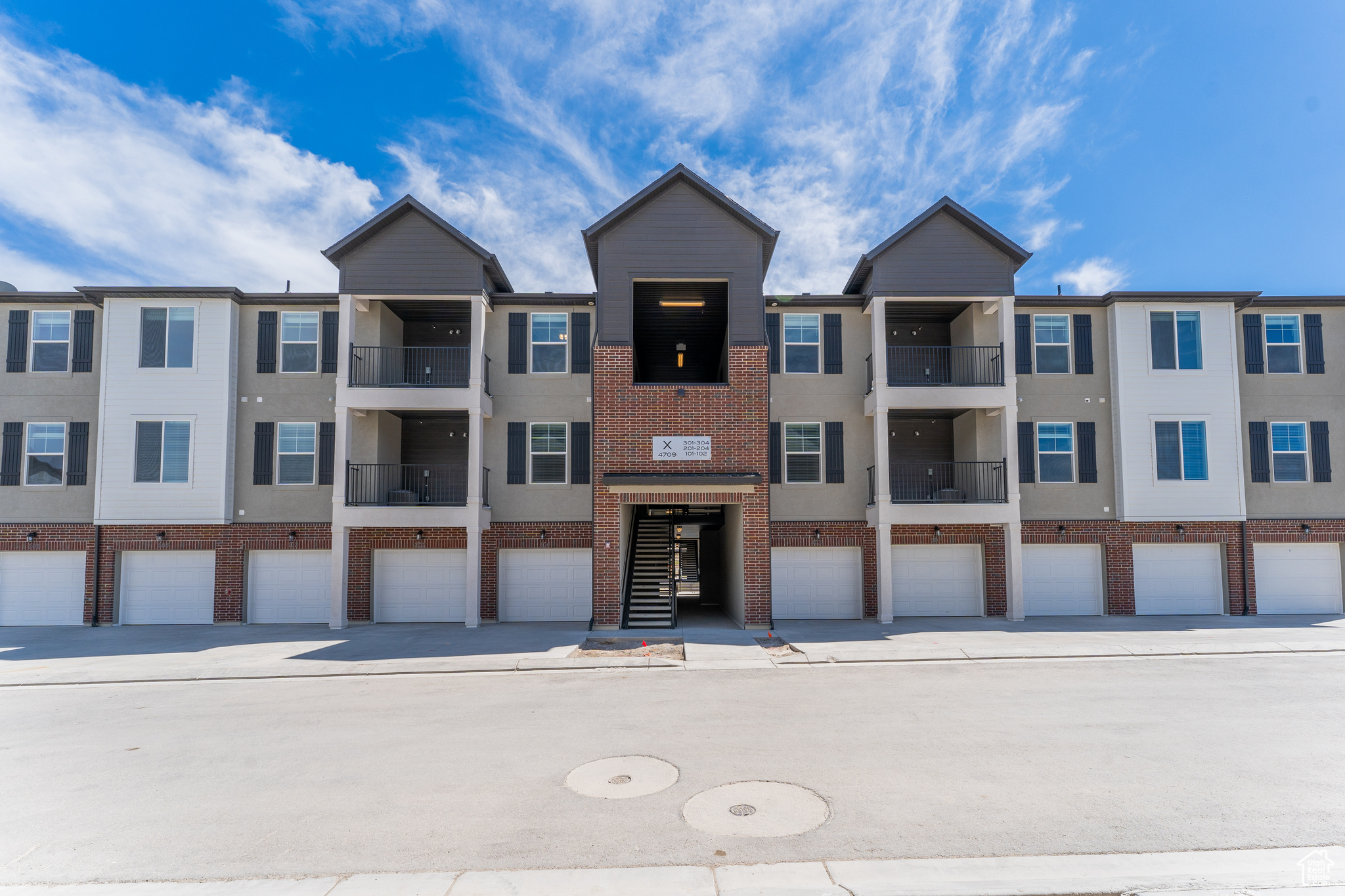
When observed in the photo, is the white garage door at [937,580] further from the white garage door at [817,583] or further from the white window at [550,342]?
the white window at [550,342]

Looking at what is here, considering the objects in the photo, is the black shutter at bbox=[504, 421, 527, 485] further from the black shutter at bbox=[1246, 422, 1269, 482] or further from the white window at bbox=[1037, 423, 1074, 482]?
the black shutter at bbox=[1246, 422, 1269, 482]

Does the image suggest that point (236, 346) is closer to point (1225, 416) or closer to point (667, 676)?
point (667, 676)

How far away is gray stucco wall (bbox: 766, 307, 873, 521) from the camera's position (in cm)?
1791

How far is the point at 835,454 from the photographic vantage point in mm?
18031

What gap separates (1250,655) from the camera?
13.1 metres

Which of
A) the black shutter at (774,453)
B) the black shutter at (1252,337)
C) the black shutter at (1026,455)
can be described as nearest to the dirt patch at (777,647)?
the black shutter at (774,453)

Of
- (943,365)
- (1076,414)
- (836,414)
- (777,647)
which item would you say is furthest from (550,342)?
(1076,414)

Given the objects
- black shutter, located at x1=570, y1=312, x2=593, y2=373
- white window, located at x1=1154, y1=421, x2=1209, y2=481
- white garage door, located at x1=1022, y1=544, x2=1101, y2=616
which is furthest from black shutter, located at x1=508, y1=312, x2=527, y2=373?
white window, located at x1=1154, y1=421, x2=1209, y2=481

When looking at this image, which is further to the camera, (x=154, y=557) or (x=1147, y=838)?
(x=154, y=557)

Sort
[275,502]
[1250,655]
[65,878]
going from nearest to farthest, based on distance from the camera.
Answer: [65,878] < [1250,655] < [275,502]

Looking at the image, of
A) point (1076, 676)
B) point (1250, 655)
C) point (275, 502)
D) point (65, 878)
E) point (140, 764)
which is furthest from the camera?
point (275, 502)

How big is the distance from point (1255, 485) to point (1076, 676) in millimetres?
11914

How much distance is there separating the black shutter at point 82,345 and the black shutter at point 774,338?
61.0ft

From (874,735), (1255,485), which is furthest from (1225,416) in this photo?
(874,735)
